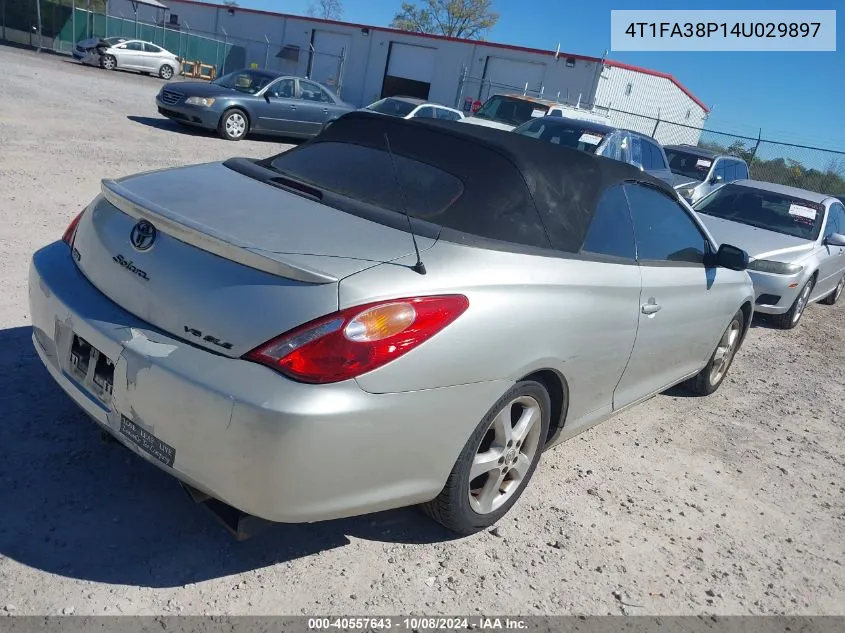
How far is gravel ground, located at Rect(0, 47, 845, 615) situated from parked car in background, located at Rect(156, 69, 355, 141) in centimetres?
932

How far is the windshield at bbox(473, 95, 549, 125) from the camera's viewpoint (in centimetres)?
1510

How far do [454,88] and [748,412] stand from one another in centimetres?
3154

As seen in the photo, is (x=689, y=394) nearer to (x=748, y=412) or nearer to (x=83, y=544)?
(x=748, y=412)

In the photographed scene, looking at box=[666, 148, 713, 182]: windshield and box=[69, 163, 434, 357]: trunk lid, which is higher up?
box=[69, 163, 434, 357]: trunk lid

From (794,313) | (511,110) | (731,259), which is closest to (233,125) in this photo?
(511,110)

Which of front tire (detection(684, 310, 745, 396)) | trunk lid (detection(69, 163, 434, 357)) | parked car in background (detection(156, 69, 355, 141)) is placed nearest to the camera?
trunk lid (detection(69, 163, 434, 357))

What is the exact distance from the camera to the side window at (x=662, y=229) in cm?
380

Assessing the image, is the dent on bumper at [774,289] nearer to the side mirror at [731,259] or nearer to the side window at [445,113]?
the side mirror at [731,259]

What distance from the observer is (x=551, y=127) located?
1205 centimetres

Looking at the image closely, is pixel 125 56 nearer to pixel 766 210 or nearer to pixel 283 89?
pixel 283 89

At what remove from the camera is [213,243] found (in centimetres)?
246

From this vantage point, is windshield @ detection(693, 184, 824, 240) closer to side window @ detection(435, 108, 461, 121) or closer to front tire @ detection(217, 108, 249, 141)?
side window @ detection(435, 108, 461, 121)

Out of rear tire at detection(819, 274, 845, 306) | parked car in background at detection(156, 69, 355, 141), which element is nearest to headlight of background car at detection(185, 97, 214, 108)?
parked car in background at detection(156, 69, 355, 141)

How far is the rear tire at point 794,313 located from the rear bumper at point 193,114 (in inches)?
409
